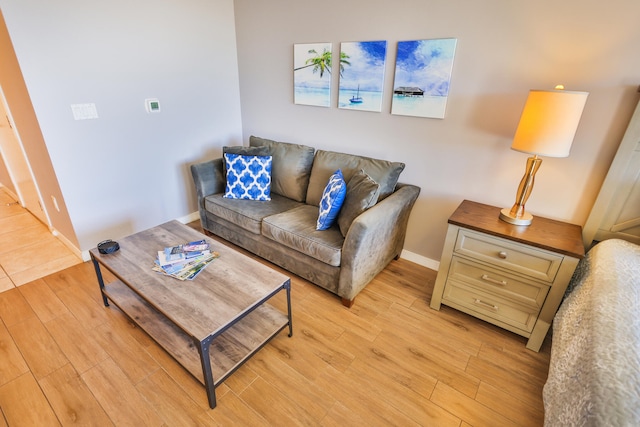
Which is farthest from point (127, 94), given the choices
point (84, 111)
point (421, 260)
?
point (421, 260)

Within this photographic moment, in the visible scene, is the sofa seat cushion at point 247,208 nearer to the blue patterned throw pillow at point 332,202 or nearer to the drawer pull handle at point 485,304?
the blue patterned throw pillow at point 332,202

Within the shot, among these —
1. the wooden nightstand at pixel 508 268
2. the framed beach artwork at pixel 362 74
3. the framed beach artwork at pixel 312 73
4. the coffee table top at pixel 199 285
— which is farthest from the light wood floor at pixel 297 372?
the framed beach artwork at pixel 312 73

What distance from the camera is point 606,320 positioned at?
1222 millimetres

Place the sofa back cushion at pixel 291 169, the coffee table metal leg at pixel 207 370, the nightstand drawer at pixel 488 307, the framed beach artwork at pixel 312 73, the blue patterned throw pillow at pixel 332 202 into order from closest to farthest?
the coffee table metal leg at pixel 207 370, the nightstand drawer at pixel 488 307, the blue patterned throw pillow at pixel 332 202, the framed beach artwork at pixel 312 73, the sofa back cushion at pixel 291 169

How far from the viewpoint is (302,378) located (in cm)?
169

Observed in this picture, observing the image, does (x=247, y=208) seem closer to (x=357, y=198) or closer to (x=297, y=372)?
(x=357, y=198)

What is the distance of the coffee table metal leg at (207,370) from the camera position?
1357 millimetres

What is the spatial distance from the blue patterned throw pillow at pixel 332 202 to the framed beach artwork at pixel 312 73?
956mm

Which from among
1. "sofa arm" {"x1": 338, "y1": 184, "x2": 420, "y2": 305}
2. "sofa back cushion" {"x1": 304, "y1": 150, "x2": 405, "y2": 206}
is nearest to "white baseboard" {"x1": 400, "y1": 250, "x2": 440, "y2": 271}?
"sofa arm" {"x1": 338, "y1": 184, "x2": 420, "y2": 305}

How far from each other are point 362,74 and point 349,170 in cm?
79

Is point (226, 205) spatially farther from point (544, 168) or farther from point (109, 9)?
point (544, 168)

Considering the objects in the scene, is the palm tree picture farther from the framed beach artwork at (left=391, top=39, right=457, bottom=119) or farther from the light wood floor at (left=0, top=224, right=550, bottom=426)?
the light wood floor at (left=0, top=224, right=550, bottom=426)

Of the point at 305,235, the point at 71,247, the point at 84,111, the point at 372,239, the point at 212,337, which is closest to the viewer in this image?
the point at 212,337

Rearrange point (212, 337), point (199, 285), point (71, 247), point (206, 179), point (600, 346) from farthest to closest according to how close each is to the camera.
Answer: point (206, 179) < point (71, 247) < point (199, 285) < point (212, 337) < point (600, 346)
